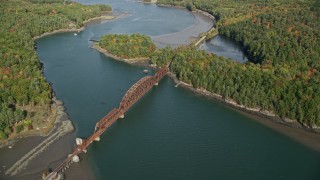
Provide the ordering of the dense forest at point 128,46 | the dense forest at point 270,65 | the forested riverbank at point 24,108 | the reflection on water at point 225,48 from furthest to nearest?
the reflection on water at point 225,48, the dense forest at point 128,46, the dense forest at point 270,65, the forested riverbank at point 24,108

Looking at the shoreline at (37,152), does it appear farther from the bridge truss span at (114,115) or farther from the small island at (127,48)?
the small island at (127,48)

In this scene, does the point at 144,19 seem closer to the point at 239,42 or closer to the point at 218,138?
the point at 239,42

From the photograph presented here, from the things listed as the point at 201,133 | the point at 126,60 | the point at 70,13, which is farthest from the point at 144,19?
the point at 201,133

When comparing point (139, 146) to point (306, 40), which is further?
point (306, 40)

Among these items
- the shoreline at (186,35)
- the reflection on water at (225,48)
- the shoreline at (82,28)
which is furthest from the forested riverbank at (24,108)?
the reflection on water at (225,48)

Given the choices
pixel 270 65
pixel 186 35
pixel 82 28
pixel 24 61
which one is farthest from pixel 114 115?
pixel 82 28

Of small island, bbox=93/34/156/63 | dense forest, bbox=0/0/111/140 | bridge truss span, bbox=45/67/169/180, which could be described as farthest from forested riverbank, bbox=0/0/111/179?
small island, bbox=93/34/156/63

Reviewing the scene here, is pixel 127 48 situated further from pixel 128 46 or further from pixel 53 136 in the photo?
pixel 53 136
